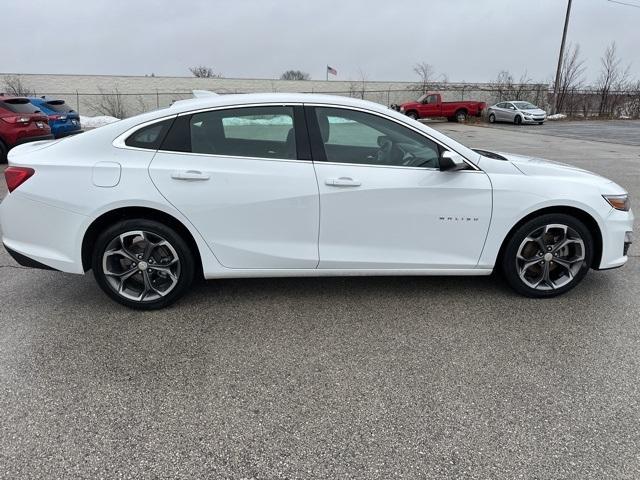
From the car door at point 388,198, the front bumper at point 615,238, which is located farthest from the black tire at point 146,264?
the front bumper at point 615,238

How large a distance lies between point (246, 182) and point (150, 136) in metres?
0.80

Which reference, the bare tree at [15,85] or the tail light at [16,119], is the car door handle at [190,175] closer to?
the tail light at [16,119]

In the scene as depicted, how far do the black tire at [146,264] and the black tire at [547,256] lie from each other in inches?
98.8

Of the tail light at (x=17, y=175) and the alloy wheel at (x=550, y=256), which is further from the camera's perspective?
the alloy wheel at (x=550, y=256)

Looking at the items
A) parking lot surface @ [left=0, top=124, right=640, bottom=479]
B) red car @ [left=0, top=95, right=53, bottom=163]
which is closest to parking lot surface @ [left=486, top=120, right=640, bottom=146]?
parking lot surface @ [left=0, top=124, right=640, bottom=479]

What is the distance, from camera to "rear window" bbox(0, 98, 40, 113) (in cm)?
1134

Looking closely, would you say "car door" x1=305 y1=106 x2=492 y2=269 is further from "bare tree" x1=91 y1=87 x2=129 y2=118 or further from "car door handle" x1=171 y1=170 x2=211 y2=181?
"bare tree" x1=91 y1=87 x2=129 y2=118

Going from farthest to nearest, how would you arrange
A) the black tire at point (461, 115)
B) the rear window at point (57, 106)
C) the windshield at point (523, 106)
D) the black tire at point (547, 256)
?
the black tire at point (461, 115) < the windshield at point (523, 106) < the rear window at point (57, 106) < the black tire at point (547, 256)

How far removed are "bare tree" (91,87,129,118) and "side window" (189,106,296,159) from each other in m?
34.7

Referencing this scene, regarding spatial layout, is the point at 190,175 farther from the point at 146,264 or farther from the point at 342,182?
the point at 342,182

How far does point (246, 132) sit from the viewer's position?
3.62 metres

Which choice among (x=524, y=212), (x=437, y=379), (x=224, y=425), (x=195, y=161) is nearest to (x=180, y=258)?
(x=195, y=161)

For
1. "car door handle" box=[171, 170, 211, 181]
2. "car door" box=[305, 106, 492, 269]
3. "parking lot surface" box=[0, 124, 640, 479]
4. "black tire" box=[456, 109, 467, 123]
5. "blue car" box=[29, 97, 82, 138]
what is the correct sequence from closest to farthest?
"parking lot surface" box=[0, 124, 640, 479]
"car door handle" box=[171, 170, 211, 181]
"car door" box=[305, 106, 492, 269]
"blue car" box=[29, 97, 82, 138]
"black tire" box=[456, 109, 467, 123]

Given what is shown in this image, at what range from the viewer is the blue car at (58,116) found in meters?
15.0
